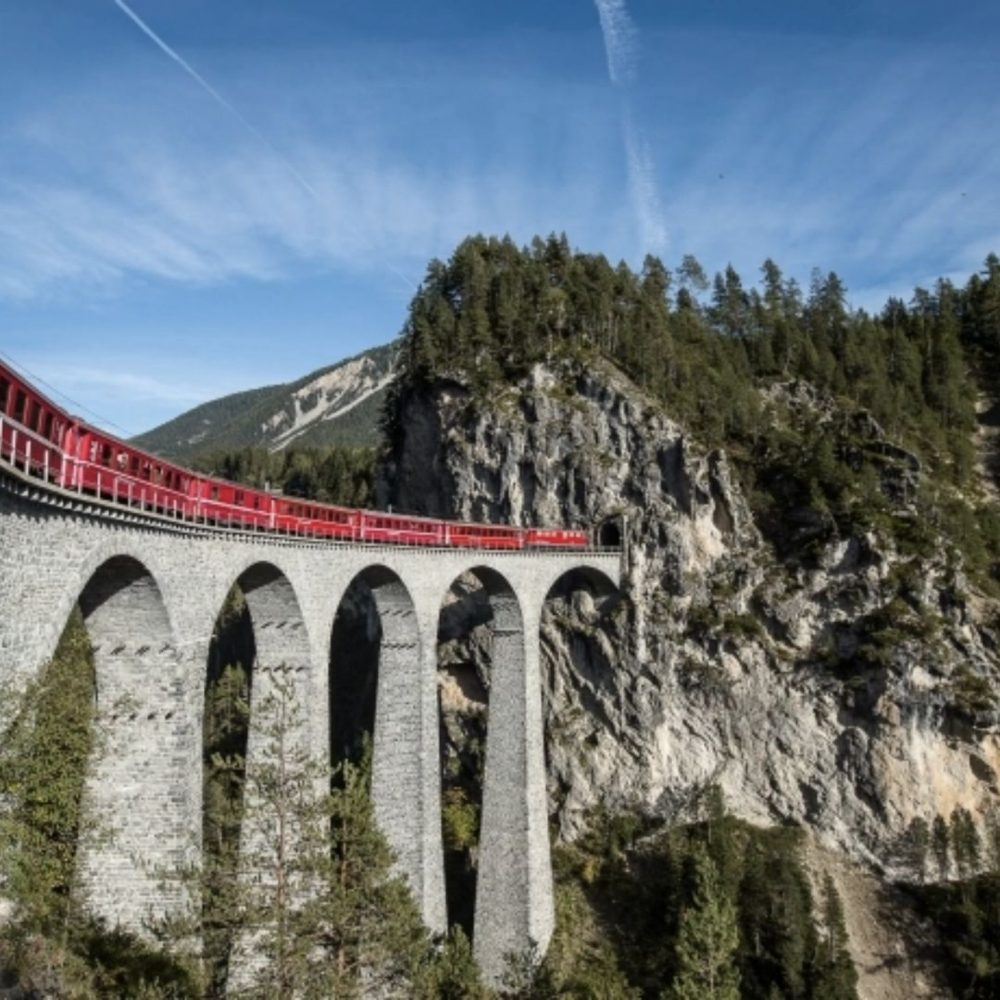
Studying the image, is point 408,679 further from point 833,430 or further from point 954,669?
point 833,430

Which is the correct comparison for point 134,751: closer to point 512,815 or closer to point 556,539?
point 512,815

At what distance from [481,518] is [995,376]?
5581cm

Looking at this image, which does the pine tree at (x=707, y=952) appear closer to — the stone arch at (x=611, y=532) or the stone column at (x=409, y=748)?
the stone column at (x=409, y=748)

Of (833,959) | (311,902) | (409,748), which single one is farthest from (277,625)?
(833,959)

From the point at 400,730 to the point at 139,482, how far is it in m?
17.9

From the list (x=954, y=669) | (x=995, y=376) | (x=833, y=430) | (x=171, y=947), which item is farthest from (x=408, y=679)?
(x=995, y=376)

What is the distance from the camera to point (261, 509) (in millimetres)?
26172

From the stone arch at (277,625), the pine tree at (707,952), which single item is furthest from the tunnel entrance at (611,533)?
the stone arch at (277,625)

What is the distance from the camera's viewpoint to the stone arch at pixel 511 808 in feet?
118

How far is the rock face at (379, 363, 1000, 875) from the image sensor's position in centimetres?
4409

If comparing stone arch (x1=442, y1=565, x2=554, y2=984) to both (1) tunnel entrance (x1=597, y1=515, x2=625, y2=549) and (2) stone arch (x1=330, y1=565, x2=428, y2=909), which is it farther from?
(1) tunnel entrance (x1=597, y1=515, x2=625, y2=549)

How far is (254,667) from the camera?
27031mm

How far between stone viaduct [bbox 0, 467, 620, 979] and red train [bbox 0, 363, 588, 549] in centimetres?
57

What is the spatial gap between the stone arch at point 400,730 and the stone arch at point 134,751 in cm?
1265
